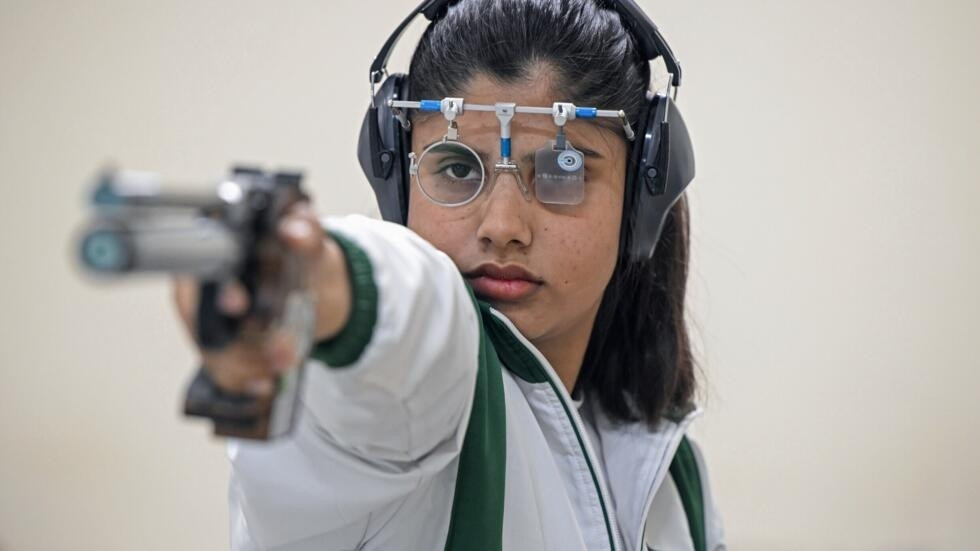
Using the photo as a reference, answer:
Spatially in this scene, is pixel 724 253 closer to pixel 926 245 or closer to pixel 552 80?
pixel 926 245

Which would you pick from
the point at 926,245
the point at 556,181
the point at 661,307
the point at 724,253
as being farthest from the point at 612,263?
the point at 926,245

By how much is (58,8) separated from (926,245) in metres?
2.01

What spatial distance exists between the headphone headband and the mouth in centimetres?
28

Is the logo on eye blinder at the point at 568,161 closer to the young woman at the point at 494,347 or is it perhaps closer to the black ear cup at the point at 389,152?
the young woman at the point at 494,347

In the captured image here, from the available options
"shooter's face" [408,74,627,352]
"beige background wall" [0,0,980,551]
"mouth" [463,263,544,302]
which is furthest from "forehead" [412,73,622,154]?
"beige background wall" [0,0,980,551]

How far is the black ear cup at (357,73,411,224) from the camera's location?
107cm

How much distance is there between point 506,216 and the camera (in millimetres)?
938

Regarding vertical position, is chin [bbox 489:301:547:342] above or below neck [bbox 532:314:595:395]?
above

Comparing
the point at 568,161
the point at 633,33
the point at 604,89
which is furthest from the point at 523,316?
the point at 633,33

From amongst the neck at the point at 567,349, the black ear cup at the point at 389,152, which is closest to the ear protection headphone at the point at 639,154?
the black ear cup at the point at 389,152

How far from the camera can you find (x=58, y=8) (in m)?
2.16

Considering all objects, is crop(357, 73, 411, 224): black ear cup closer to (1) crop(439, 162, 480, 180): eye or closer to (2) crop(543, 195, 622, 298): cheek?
(1) crop(439, 162, 480, 180): eye

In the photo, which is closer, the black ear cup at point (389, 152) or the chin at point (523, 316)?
the chin at point (523, 316)

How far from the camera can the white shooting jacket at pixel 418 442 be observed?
568mm
